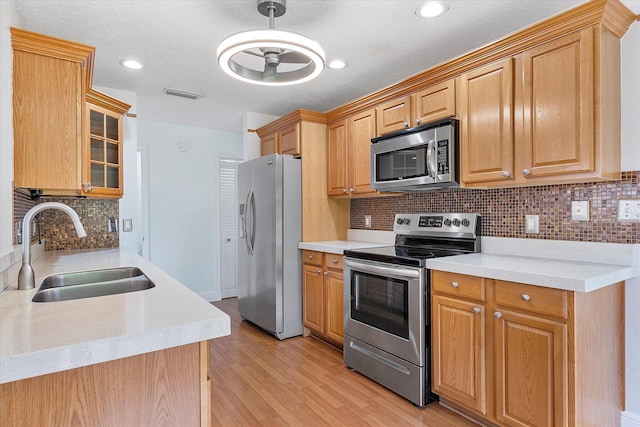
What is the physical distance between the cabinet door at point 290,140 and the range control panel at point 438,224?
1.21m

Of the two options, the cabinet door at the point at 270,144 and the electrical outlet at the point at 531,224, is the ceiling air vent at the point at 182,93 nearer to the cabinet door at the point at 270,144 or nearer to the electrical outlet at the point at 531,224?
the cabinet door at the point at 270,144

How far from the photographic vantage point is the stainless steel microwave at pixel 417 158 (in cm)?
240

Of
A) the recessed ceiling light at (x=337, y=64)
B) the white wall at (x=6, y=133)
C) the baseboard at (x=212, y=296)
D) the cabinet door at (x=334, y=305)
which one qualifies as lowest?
the baseboard at (x=212, y=296)

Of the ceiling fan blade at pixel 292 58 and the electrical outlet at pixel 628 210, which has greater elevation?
the ceiling fan blade at pixel 292 58

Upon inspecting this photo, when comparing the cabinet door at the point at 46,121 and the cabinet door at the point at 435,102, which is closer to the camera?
the cabinet door at the point at 46,121

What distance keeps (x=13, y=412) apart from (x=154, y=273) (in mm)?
957

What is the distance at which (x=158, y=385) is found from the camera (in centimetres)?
103

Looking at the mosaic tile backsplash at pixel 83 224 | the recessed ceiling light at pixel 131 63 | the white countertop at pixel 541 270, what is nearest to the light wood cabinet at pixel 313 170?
the recessed ceiling light at pixel 131 63

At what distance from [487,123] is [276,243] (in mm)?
2074

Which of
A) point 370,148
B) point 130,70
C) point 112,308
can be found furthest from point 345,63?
point 112,308

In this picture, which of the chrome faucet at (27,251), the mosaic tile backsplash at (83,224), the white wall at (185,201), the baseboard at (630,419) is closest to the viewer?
the chrome faucet at (27,251)

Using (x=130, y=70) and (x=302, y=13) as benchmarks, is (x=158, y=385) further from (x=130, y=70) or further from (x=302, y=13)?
(x=130, y=70)

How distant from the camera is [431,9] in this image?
209 cm

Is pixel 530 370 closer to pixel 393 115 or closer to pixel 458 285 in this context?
pixel 458 285
